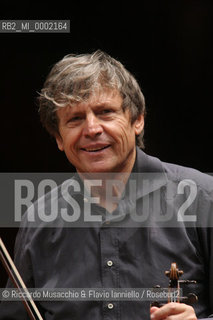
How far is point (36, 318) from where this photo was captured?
1.28 metres

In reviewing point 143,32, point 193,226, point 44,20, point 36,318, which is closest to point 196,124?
point 143,32

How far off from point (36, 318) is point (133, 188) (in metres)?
0.39

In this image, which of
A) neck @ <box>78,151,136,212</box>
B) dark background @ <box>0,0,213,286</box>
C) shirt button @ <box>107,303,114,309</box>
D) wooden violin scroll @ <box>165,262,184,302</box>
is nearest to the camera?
wooden violin scroll @ <box>165,262,184,302</box>

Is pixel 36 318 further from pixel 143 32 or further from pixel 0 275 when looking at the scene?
pixel 143 32

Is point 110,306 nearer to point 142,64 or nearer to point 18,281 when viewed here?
point 18,281

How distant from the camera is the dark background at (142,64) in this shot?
1.60 meters

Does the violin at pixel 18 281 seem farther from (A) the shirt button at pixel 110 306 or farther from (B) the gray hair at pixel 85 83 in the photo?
(B) the gray hair at pixel 85 83

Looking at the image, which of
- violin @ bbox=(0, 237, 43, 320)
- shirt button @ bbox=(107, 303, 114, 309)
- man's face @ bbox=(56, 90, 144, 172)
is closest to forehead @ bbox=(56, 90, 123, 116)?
man's face @ bbox=(56, 90, 144, 172)

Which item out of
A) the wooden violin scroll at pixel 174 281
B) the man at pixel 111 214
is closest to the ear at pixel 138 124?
the man at pixel 111 214

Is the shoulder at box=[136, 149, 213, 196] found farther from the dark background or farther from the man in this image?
the dark background

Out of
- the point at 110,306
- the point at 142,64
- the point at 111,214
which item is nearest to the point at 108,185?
the point at 111,214

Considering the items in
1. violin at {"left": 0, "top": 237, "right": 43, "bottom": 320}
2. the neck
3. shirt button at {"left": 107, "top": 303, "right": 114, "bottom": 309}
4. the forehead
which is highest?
the forehead

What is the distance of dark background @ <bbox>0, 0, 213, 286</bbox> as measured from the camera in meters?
1.60

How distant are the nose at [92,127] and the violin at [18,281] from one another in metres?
0.33
